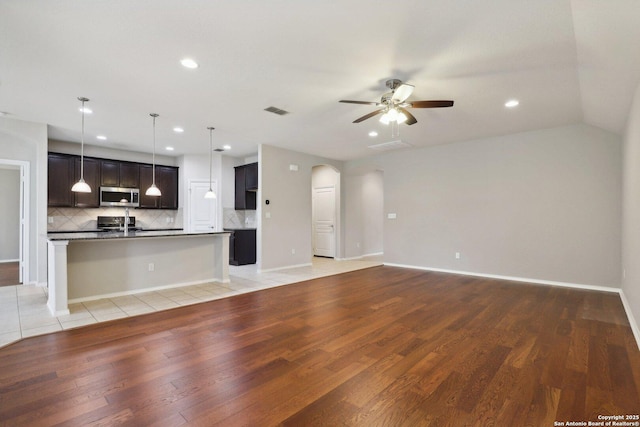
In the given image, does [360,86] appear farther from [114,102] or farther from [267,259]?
[267,259]

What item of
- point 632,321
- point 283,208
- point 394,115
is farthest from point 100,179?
point 632,321

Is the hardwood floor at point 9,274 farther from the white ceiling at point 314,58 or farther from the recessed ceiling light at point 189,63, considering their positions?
the recessed ceiling light at point 189,63

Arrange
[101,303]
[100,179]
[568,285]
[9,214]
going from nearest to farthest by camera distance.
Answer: [101,303] → [568,285] → [100,179] → [9,214]

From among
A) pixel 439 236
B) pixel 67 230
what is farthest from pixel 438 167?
pixel 67 230

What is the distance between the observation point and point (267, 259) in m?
6.49

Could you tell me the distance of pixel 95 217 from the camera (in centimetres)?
683

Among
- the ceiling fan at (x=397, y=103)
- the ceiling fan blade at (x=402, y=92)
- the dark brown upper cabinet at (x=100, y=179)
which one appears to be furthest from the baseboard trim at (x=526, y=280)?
the dark brown upper cabinet at (x=100, y=179)

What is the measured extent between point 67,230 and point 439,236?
8136mm

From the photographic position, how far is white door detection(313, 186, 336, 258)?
860 centimetres

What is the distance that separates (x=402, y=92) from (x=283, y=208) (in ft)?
14.1

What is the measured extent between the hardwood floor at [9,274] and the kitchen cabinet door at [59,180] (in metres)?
1.53

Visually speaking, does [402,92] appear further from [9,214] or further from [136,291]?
[9,214]

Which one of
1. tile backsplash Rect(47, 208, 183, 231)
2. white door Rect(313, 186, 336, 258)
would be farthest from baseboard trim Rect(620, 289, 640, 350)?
tile backsplash Rect(47, 208, 183, 231)

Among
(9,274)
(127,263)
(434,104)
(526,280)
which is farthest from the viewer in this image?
(9,274)
